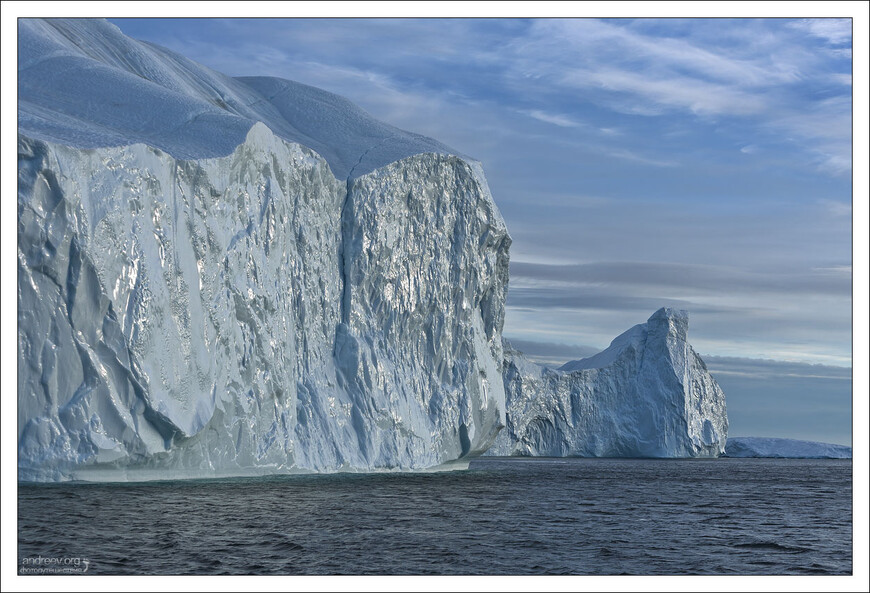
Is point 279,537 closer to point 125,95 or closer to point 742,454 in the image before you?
point 125,95

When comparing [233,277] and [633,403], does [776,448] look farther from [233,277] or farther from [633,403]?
[233,277]

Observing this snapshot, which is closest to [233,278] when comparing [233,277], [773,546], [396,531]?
[233,277]

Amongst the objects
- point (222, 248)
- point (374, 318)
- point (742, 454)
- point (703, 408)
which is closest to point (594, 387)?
point (703, 408)

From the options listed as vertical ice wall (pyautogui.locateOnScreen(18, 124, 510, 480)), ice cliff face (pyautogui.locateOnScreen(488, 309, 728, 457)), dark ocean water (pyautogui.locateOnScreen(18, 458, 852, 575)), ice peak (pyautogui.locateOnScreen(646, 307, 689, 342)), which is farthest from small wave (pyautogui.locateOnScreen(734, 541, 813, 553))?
ice peak (pyautogui.locateOnScreen(646, 307, 689, 342))

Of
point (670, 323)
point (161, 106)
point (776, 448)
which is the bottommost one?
point (776, 448)

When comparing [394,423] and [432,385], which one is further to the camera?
[432,385]
